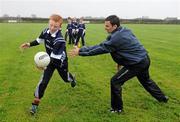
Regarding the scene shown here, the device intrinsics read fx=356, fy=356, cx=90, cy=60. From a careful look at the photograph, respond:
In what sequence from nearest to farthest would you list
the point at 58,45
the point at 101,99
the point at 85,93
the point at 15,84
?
1. the point at 58,45
2. the point at 101,99
3. the point at 85,93
4. the point at 15,84

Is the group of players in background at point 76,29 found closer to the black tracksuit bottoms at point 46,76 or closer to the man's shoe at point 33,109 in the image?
the black tracksuit bottoms at point 46,76

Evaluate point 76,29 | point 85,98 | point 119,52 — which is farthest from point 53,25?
point 76,29

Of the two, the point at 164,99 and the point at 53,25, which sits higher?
the point at 53,25

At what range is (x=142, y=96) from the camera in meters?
9.94

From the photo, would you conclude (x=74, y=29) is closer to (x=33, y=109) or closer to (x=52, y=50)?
(x=52, y=50)

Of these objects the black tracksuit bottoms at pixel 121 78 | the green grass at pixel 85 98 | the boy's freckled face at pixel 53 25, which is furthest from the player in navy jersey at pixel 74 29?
the boy's freckled face at pixel 53 25

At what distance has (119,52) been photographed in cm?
812

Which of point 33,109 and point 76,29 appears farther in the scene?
point 76,29

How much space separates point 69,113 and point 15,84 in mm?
3744

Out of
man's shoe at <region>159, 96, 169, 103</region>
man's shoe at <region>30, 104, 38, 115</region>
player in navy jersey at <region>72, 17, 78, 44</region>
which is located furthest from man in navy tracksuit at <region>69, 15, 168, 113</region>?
player in navy jersey at <region>72, 17, 78, 44</region>

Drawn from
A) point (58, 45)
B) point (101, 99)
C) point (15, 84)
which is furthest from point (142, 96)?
point (15, 84)

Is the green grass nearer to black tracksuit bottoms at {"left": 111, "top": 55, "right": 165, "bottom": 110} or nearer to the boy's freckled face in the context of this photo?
black tracksuit bottoms at {"left": 111, "top": 55, "right": 165, "bottom": 110}

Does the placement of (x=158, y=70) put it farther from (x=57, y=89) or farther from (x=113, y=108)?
(x=113, y=108)

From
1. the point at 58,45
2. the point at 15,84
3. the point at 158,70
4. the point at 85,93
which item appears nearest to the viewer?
the point at 58,45
